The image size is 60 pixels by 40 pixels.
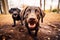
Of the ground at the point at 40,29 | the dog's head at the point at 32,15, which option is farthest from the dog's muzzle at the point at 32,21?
the ground at the point at 40,29

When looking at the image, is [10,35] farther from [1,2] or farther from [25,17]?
[1,2]

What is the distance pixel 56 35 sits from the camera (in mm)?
1210

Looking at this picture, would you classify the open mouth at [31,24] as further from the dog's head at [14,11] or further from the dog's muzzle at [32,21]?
the dog's head at [14,11]

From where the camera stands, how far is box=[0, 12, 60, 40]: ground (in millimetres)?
1212

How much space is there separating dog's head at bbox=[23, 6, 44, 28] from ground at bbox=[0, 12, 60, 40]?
0.29 feet

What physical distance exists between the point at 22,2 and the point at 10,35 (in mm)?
317

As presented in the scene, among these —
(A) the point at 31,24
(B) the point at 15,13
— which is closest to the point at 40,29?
(A) the point at 31,24

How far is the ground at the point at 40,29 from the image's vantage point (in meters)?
1.21

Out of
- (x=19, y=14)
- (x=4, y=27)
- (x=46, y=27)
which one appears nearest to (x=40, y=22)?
(x=46, y=27)

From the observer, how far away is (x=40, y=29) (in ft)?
4.00

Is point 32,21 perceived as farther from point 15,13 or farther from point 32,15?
point 15,13

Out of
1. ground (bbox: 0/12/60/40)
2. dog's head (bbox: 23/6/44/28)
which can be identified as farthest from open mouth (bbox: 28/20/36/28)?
ground (bbox: 0/12/60/40)

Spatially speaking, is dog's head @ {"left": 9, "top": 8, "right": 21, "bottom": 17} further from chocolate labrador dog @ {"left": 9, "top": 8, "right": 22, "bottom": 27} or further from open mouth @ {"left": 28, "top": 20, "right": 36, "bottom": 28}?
open mouth @ {"left": 28, "top": 20, "right": 36, "bottom": 28}

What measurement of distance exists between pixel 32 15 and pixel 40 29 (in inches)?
7.1
